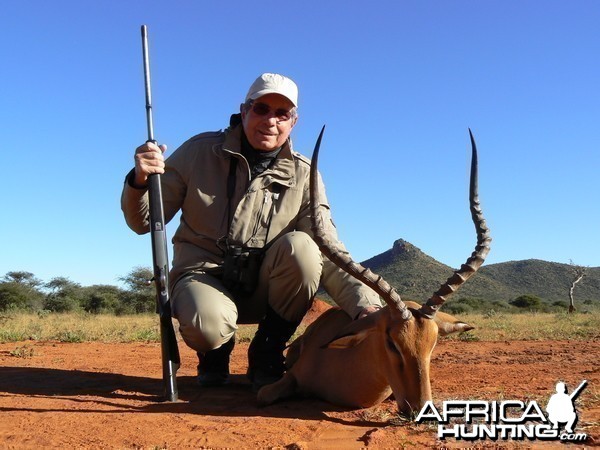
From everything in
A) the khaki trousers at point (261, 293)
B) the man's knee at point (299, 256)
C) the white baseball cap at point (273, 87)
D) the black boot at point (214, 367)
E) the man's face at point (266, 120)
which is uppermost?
the white baseball cap at point (273, 87)

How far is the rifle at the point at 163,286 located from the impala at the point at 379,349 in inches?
27.9

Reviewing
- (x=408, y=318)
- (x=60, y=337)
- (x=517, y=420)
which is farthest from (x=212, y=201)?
(x=60, y=337)

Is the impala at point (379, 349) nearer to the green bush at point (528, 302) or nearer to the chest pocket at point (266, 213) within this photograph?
the chest pocket at point (266, 213)

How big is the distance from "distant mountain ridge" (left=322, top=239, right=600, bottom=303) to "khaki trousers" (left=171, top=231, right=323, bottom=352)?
3393 cm

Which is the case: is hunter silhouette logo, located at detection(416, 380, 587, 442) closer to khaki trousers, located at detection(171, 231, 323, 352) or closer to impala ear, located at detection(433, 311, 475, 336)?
impala ear, located at detection(433, 311, 475, 336)

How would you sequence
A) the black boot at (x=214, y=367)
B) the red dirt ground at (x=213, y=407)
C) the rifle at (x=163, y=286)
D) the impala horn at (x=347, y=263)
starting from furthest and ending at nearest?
the black boot at (x=214, y=367), the rifle at (x=163, y=286), the impala horn at (x=347, y=263), the red dirt ground at (x=213, y=407)

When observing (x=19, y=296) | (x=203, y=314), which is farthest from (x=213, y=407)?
(x=19, y=296)

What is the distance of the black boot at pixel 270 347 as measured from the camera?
19.3 ft

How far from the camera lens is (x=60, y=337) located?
1078 centimetres

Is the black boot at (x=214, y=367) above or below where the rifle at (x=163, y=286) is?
below

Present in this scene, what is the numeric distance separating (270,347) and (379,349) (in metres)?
1.44

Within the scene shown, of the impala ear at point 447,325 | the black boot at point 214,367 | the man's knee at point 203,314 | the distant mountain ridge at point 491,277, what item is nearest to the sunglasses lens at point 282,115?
the man's knee at point 203,314

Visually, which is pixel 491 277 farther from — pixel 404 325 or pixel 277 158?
pixel 404 325

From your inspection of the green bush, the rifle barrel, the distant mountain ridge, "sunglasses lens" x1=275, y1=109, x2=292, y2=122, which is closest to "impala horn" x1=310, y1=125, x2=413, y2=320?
"sunglasses lens" x1=275, y1=109, x2=292, y2=122
